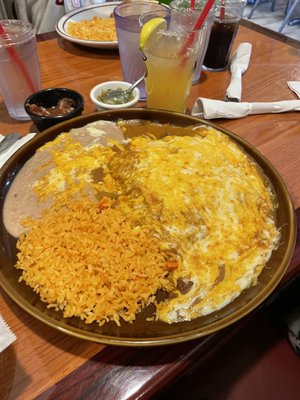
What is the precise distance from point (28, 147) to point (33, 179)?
13 centimetres

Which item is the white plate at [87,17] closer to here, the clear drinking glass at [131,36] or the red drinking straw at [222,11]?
the clear drinking glass at [131,36]

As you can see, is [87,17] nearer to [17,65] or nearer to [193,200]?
[17,65]

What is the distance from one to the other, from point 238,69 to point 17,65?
1053 mm

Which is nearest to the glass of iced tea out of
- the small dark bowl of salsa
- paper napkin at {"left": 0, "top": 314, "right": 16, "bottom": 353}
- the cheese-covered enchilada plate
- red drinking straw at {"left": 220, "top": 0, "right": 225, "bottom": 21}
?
red drinking straw at {"left": 220, "top": 0, "right": 225, "bottom": 21}

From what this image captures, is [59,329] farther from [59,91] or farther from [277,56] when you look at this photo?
[277,56]

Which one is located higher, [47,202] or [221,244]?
[47,202]

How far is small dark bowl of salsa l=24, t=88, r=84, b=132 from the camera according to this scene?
4.02 feet

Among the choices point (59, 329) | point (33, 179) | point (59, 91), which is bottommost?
point (59, 329)

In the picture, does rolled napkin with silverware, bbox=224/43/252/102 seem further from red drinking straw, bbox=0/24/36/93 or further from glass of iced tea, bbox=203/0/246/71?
red drinking straw, bbox=0/24/36/93

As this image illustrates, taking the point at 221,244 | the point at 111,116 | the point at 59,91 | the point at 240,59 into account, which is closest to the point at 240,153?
the point at 221,244

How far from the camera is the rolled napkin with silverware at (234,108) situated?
1.42 m

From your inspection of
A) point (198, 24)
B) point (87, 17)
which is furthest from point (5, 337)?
point (87, 17)

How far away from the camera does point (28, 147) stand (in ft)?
3.67

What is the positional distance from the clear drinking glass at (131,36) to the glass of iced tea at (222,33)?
0.98ft
